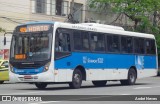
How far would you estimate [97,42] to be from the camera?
2647 centimetres

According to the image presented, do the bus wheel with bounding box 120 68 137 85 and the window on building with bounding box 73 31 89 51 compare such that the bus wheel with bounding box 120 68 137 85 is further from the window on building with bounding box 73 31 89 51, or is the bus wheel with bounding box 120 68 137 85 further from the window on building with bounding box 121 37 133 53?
the window on building with bounding box 73 31 89 51

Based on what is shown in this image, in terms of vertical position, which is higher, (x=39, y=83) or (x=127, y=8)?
(x=127, y=8)

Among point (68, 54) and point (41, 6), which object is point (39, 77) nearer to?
point (68, 54)

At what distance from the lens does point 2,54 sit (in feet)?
141

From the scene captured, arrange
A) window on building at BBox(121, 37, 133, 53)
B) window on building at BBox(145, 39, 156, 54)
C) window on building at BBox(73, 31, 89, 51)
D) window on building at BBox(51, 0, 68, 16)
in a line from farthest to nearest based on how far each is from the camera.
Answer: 1. window on building at BBox(51, 0, 68, 16)
2. window on building at BBox(145, 39, 156, 54)
3. window on building at BBox(121, 37, 133, 53)
4. window on building at BBox(73, 31, 89, 51)

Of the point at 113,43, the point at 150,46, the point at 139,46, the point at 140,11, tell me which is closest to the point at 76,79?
the point at 113,43

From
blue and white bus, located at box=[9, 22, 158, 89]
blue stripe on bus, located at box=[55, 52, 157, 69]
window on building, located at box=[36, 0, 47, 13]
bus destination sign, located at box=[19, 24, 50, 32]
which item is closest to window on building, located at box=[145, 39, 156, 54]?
blue stripe on bus, located at box=[55, 52, 157, 69]

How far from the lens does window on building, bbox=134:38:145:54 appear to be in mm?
30236

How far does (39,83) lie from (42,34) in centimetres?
279

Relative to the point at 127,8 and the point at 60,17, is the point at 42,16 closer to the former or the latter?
the point at 60,17

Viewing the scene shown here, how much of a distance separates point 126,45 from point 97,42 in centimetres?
319

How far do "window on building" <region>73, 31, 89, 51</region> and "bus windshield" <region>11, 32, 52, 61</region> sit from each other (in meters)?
1.93

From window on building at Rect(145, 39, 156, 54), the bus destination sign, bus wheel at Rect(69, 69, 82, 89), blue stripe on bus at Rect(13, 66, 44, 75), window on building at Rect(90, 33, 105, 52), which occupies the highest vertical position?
the bus destination sign

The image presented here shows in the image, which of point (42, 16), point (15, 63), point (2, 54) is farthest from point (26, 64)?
point (42, 16)
